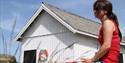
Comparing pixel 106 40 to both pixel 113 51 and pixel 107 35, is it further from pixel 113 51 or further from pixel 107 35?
pixel 113 51

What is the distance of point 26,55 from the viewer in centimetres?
2289

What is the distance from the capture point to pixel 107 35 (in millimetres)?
3631

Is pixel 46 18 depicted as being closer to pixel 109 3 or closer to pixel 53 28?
pixel 53 28

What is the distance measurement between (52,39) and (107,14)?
17864 millimetres

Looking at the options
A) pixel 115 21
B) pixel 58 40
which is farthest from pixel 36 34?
pixel 115 21

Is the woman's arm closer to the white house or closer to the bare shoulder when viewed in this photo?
the bare shoulder

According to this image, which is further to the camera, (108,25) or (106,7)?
(106,7)

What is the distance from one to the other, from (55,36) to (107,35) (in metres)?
18.0

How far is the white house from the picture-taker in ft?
65.9

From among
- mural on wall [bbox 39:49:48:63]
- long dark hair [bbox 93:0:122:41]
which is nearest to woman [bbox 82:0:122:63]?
long dark hair [bbox 93:0:122:41]

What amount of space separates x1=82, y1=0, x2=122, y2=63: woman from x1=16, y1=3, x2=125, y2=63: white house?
1500 cm

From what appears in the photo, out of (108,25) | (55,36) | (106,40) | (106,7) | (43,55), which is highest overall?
(55,36)

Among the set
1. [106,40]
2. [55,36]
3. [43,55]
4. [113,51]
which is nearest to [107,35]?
[106,40]

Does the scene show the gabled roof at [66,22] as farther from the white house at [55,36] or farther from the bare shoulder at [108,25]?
the bare shoulder at [108,25]
